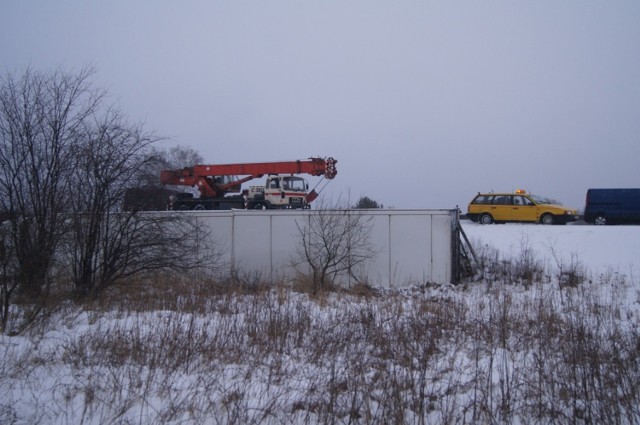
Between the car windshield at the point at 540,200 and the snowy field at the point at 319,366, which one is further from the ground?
the car windshield at the point at 540,200

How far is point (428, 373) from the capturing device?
537 cm

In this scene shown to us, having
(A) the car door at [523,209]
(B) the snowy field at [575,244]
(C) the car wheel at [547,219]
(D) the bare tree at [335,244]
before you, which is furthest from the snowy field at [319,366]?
(C) the car wheel at [547,219]

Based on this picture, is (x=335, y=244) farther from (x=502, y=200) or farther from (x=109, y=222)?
(x=502, y=200)

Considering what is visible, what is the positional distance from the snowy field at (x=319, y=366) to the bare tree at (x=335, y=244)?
14.7ft

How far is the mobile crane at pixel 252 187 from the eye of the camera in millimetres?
24203

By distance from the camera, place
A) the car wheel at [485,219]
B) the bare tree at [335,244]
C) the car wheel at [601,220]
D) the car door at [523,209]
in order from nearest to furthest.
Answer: the bare tree at [335,244], the car door at [523,209], the car wheel at [601,220], the car wheel at [485,219]

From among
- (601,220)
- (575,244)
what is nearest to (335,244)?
(575,244)

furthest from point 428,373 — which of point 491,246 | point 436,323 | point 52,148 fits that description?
point 491,246

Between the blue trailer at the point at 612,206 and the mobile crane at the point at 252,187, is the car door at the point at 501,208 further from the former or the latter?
the mobile crane at the point at 252,187

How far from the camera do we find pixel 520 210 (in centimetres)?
2134

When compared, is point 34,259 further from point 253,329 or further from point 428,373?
point 428,373

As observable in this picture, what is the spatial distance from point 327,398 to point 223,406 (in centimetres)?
103

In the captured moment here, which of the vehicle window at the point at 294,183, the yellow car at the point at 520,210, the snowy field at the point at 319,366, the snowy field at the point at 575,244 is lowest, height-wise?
the snowy field at the point at 319,366

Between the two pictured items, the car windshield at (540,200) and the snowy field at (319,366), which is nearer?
the snowy field at (319,366)
